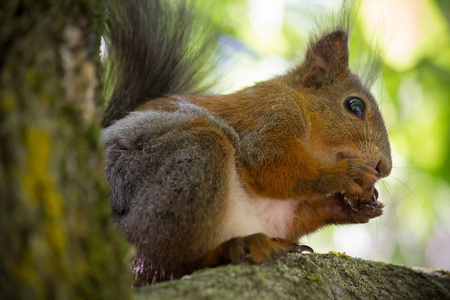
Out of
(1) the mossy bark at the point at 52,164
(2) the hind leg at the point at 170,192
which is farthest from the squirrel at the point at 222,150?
(1) the mossy bark at the point at 52,164

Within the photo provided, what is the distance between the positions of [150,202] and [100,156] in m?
0.54

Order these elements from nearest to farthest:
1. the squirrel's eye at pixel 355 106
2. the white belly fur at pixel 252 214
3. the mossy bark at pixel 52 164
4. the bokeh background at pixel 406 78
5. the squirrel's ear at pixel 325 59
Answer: the mossy bark at pixel 52 164 → the white belly fur at pixel 252 214 → the squirrel's eye at pixel 355 106 → the squirrel's ear at pixel 325 59 → the bokeh background at pixel 406 78

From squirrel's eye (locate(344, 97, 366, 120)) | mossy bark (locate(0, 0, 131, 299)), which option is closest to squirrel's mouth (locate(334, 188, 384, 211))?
squirrel's eye (locate(344, 97, 366, 120))

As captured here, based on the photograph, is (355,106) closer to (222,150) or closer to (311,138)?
(311,138)

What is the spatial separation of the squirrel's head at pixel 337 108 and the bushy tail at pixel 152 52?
0.55m

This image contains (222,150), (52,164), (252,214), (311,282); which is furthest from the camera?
(252,214)

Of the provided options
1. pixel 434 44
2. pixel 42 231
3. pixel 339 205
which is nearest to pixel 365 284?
pixel 339 205

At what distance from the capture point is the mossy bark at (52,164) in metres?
0.61

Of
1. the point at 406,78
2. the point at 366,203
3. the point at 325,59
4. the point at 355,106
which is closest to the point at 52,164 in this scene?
the point at 366,203

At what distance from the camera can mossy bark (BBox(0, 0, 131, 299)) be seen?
0.61 metres

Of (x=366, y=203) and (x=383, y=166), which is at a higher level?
(x=383, y=166)

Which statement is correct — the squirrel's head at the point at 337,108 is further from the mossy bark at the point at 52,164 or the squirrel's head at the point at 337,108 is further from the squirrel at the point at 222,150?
the mossy bark at the point at 52,164

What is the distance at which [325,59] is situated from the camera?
7.22 feet

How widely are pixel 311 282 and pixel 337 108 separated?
3.37ft
